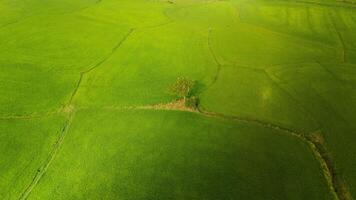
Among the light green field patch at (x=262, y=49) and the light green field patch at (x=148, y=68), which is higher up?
the light green field patch at (x=262, y=49)

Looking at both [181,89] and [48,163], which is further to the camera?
[181,89]

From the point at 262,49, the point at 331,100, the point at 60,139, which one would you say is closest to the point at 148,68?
the point at 60,139

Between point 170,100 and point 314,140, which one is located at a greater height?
point 170,100

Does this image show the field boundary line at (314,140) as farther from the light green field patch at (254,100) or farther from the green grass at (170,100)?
the light green field patch at (254,100)

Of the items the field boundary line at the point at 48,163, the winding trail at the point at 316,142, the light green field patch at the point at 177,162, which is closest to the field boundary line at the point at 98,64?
the field boundary line at the point at 48,163

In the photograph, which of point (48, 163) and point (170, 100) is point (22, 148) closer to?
point (48, 163)

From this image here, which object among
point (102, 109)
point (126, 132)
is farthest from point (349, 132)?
point (102, 109)

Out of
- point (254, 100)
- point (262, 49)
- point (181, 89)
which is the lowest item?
point (254, 100)
